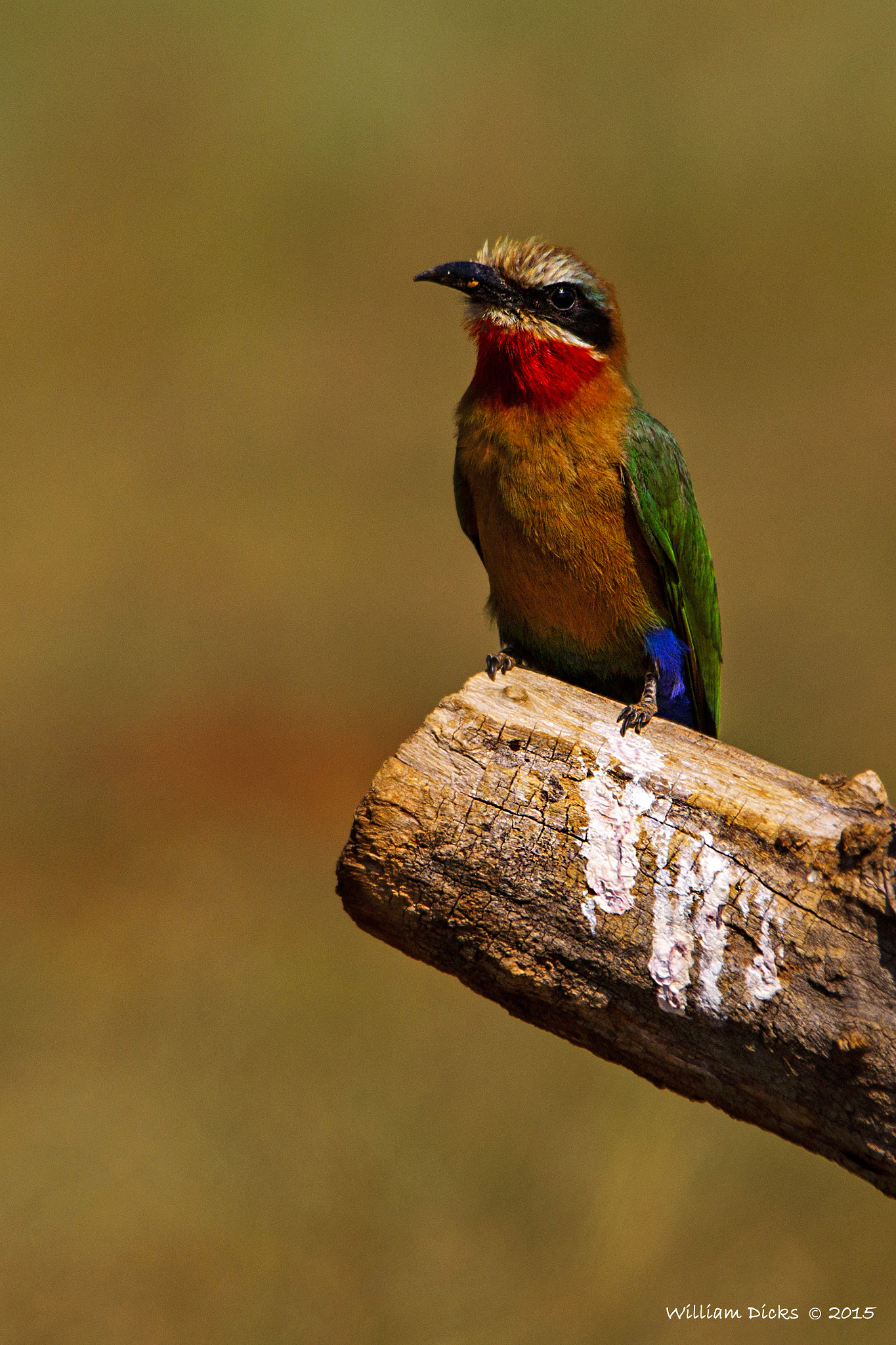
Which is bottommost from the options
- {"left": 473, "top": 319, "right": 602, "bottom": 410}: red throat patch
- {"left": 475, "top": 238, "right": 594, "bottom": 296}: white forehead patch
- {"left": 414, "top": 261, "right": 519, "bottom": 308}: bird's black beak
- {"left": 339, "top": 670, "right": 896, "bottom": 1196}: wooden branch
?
{"left": 339, "top": 670, "right": 896, "bottom": 1196}: wooden branch

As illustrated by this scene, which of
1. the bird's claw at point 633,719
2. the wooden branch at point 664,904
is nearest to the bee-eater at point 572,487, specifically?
the bird's claw at point 633,719

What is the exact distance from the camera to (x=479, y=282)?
319 centimetres

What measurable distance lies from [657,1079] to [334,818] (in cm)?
443

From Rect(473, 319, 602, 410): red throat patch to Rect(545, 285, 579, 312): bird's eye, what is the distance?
116mm

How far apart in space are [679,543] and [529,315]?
2.42ft

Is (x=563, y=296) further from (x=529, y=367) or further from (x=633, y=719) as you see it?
(x=633, y=719)

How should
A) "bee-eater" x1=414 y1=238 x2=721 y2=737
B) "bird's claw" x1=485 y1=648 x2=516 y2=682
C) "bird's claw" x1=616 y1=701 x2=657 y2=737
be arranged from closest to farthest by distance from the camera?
"bird's claw" x1=616 y1=701 x2=657 y2=737, "bee-eater" x1=414 y1=238 x2=721 y2=737, "bird's claw" x1=485 y1=648 x2=516 y2=682

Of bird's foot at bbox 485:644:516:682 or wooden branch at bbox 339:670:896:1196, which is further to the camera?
bird's foot at bbox 485:644:516:682

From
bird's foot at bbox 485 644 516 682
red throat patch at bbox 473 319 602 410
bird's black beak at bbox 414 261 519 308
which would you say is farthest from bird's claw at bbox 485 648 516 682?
bird's black beak at bbox 414 261 519 308

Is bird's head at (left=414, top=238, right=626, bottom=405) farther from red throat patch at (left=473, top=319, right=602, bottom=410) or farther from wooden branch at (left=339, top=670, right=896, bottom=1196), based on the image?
wooden branch at (left=339, top=670, right=896, bottom=1196)

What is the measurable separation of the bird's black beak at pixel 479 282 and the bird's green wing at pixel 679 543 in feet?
1.54

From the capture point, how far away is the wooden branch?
1865 millimetres

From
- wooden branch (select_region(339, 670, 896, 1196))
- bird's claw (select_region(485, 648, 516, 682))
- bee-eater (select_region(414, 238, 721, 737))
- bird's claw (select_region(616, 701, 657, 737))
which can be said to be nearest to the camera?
wooden branch (select_region(339, 670, 896, 1196))

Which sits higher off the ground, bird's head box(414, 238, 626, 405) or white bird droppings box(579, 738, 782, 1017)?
bird's head box(414, 238, 626, 405)
